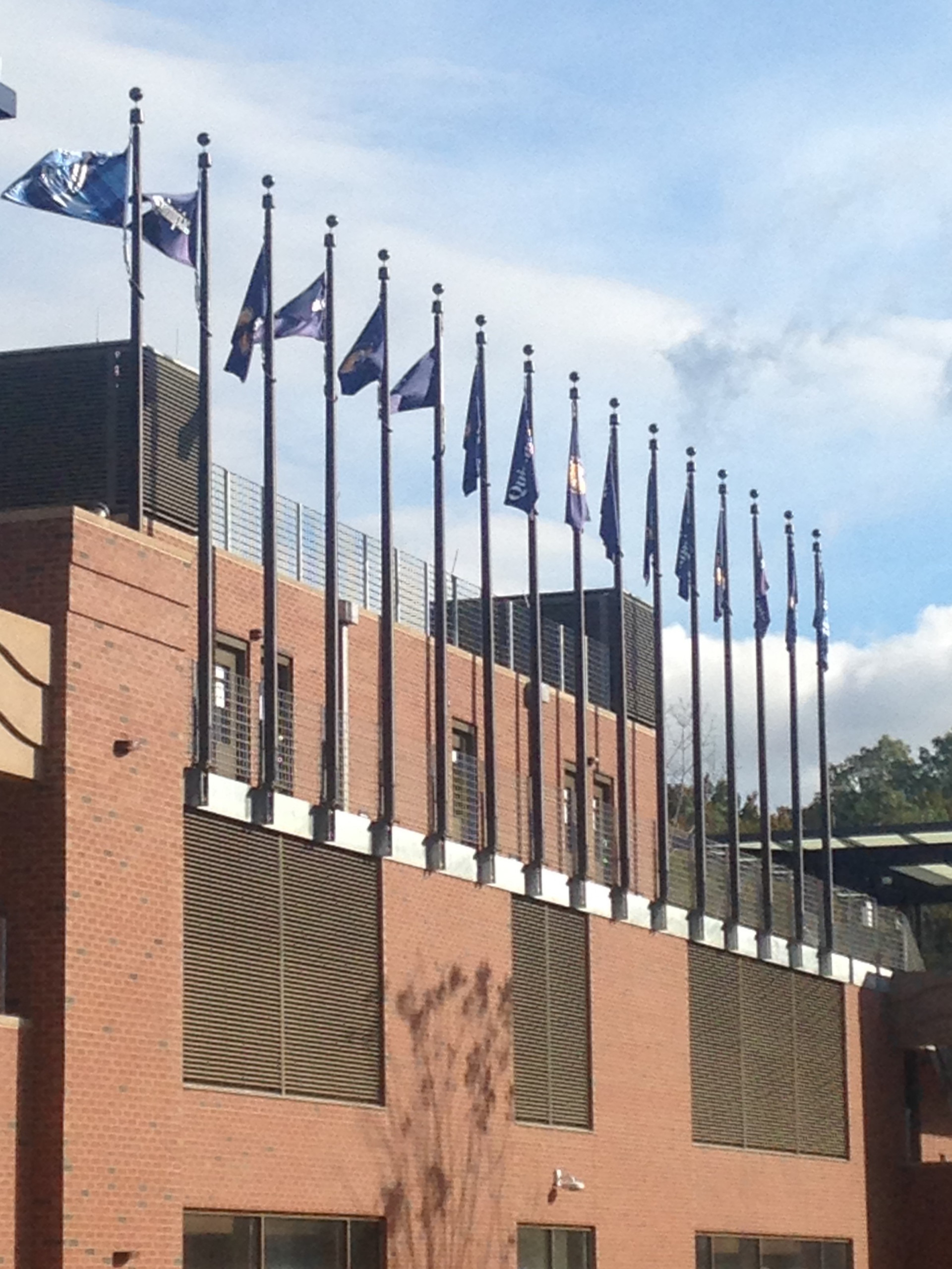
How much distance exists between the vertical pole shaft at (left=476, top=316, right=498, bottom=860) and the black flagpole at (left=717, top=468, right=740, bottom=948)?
972 cm

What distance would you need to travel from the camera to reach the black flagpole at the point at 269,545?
33.5 metres

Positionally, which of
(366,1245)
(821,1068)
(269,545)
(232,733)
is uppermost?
(269,545)

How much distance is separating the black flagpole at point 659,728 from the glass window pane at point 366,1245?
41.9 ft

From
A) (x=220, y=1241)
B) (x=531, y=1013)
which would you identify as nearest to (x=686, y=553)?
(x=531, y=1013)

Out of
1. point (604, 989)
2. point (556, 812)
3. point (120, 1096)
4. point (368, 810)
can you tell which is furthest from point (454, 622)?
point (120, 1096)

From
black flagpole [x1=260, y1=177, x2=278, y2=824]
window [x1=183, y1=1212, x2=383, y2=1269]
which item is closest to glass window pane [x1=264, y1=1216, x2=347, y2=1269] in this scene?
window [x1=183, y1=1212, x2=383, y2=1269]

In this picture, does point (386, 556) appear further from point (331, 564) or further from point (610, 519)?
point (610, 519)

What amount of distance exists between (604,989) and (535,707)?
5176mm

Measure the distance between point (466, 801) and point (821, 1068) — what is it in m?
17.5

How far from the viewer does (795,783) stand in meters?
56.2

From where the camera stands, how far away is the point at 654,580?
49.2m

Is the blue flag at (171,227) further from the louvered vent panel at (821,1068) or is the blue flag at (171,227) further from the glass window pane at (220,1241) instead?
the louvered vent panel at (821,1068)

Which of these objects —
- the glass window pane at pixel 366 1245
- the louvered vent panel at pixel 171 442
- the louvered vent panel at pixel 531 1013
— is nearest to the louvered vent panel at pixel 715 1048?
the louvered vent panel at pixel 531 1013

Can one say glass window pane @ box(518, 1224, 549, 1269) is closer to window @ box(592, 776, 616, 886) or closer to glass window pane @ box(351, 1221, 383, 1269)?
glass window pane @ box(351, 1221, 383, 1269)
